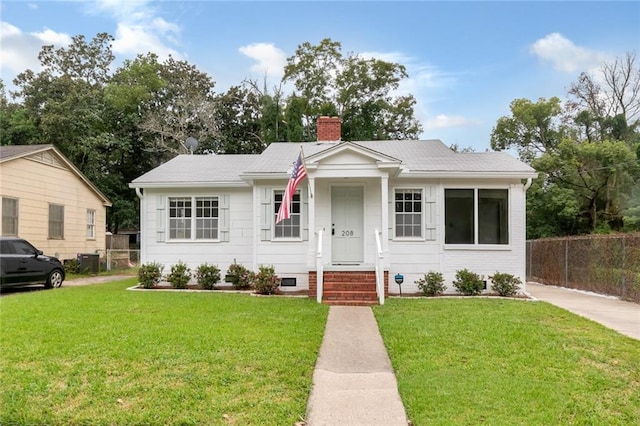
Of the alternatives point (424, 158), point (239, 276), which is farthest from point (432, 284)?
point (239, 276)

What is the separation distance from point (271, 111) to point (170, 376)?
88.3 feet

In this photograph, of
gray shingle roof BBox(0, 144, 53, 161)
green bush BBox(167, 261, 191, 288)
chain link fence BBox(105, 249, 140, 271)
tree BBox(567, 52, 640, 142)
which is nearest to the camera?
green bush BBox(167, 261, 191, 288)

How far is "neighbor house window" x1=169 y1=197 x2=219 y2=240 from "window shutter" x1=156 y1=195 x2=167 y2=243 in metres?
0.17

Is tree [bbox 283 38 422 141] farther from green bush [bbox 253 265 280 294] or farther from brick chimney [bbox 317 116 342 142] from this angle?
green bush [bbox 253 265 280 294]

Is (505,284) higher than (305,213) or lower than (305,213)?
lower

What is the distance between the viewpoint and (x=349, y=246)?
11.6 m

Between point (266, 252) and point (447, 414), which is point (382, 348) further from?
point (266, 252)

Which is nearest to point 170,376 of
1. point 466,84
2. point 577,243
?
point 577,243

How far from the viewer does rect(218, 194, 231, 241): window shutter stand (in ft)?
40.6

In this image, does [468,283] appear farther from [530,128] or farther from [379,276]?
[530,128]

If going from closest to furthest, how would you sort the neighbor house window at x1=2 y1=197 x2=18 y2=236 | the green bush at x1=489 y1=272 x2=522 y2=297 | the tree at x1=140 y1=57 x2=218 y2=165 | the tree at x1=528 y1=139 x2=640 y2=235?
the green bush at x1=489 y1=272 x2=522 y2=297 → the neighbor house window at x1=2 y1=197 x2=18 y2=236 → the tree at x1=528 y1=139 x2=640 y2=235 → the tree at x1=140 y1=57 x2=218 y2=165

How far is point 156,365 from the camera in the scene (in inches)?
187

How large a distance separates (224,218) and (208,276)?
1817 mm

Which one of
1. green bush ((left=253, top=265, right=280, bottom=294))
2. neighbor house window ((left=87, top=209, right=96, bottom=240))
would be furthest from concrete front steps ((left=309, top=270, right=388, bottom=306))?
neighbor house window ((left=87, top=209, right=96, bottom=240))
